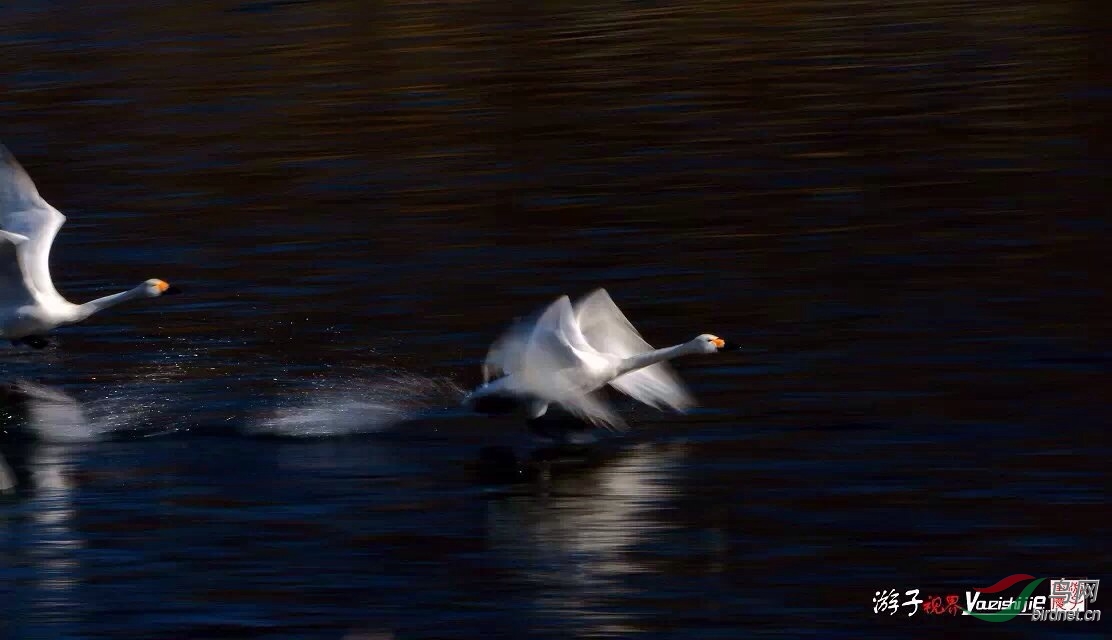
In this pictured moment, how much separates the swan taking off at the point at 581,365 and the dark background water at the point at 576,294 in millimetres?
256

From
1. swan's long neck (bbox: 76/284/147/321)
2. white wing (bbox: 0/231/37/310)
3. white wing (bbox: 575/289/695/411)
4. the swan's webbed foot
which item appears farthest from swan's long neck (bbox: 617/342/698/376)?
the swan's webbed foot

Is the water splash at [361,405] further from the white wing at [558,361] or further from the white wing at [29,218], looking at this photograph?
the white wing at [29,218]

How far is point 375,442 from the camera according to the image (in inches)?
542

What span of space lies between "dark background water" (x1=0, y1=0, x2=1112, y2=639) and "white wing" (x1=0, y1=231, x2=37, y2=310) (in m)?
0.75

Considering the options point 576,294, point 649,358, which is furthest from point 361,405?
point 576,294

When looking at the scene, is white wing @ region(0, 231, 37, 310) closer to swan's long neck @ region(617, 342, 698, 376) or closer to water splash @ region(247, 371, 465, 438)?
water splash @ region(247, 371, 465, 438)

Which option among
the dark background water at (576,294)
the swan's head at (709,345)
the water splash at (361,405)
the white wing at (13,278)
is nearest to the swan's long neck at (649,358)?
the swan's head at (709,345)

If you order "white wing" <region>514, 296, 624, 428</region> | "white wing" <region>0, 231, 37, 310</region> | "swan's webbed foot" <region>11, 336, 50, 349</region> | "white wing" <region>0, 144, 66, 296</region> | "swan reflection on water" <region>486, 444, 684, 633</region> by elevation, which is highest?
"white wing" <region>0, 144, 66, 296</region>

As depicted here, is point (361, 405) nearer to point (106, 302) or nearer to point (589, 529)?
point (106, 302)

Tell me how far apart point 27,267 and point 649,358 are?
4.41m

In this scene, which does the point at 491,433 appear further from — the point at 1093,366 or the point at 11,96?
the point at 11,96

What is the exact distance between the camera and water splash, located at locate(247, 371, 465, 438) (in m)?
14.1

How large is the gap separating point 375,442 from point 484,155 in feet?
31.6

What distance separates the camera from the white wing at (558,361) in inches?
509
